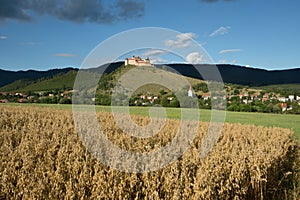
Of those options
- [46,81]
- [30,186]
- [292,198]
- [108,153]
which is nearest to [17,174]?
[30,186]

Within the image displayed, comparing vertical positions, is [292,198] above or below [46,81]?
below

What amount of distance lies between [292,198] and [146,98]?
25.4 meters

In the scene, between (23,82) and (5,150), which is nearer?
(5,150)

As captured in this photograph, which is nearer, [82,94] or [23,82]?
[82,94]

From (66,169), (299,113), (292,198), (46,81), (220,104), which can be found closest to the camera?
(66,169)

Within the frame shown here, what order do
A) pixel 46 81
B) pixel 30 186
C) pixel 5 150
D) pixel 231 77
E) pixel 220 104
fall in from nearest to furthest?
pixel 30 186, pixel 5 150, pixel 220 104, pixel 46 81, pixel 231 77

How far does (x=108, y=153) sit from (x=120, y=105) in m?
14.6

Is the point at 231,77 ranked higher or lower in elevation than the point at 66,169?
higher

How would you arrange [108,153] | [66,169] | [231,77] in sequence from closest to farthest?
1. [66,169]
2. [108,153]
3. [231,77]

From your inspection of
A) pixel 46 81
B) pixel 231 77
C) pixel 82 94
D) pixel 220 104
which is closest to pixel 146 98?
pixel 82 94

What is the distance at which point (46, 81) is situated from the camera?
273 ft

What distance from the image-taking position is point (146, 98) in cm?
3134

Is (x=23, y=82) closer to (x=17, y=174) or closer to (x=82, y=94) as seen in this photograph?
(x=82, y=94)

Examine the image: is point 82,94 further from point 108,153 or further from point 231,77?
point 231,77
